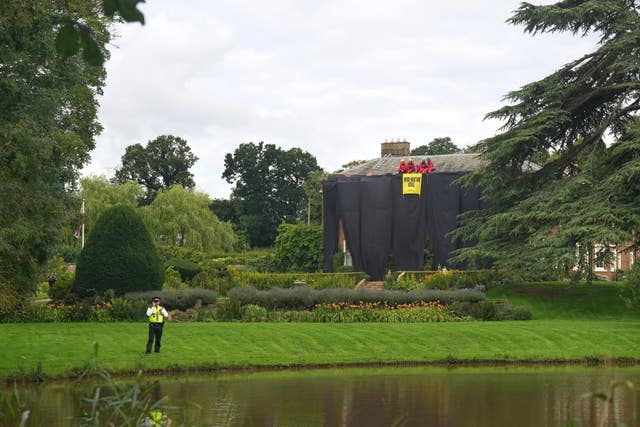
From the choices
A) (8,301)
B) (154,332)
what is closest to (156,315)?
(154,332)

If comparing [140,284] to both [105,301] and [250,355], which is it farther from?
[250,355]

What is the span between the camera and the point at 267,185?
85.9 m

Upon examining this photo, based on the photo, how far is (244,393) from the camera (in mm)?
15773

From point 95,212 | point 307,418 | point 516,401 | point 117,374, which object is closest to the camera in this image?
point 307,418

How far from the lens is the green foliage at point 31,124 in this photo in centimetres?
1648

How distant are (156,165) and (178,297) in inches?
2344

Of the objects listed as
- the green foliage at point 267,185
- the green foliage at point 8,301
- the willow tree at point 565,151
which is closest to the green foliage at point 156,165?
the green foliage at point 267,185

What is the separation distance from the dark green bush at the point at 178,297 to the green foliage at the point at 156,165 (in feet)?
190

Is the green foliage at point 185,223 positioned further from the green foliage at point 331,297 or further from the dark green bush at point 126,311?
the dark green bush at point 126,311

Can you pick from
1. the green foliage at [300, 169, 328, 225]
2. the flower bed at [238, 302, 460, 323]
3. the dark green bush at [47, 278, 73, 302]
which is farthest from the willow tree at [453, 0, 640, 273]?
the green foliage at [300, 169, 328, 225]

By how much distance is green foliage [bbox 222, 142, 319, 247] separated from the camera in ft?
275

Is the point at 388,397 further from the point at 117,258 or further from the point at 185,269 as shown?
the point at 185,269

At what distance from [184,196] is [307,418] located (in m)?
52.5

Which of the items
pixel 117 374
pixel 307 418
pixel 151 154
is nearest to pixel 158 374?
pixel 117 374
